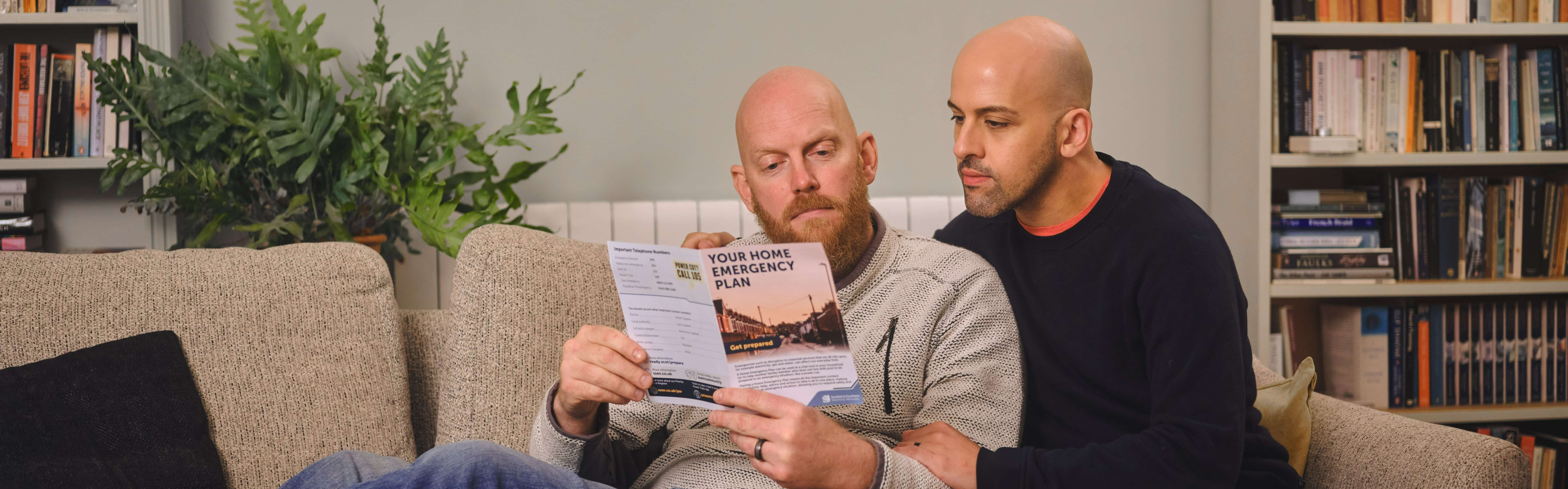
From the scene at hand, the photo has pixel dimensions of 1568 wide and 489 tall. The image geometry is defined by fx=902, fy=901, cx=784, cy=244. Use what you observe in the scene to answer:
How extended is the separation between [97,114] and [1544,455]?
12.0 feet

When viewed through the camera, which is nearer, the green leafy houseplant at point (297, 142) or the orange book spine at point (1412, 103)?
the green leafy houseplant at point (297, 142)

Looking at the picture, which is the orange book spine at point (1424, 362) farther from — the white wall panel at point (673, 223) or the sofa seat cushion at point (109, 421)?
the sofa seat cushion at point (109, 421)

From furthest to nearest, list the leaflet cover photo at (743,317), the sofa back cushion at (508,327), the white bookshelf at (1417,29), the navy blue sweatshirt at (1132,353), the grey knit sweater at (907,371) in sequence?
the white bookshelf at (1417,29) < the sofa back cushion at (508,327) < the grey knit sweater at (907,371) < the navy blue sweatshirt at (1132,353) < the leaflet cover photo at (743,317)

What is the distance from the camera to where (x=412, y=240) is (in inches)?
92.7

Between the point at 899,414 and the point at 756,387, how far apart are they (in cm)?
34

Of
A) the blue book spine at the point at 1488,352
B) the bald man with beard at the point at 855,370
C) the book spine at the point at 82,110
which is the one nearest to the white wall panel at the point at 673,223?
the bald man with beard at the point at 855,370

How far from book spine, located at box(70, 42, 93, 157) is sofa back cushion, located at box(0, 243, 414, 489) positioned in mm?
921

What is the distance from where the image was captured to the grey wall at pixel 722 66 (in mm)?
2357

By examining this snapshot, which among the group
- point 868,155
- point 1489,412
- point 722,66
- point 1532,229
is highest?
point 722,66

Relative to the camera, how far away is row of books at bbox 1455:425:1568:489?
2.29 m

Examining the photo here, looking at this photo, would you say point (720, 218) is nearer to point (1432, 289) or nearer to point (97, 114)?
point (97, 114)

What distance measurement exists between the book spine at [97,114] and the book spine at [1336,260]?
2903 mm

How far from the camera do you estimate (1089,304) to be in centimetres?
123

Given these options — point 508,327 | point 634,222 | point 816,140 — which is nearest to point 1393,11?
point 816,140
